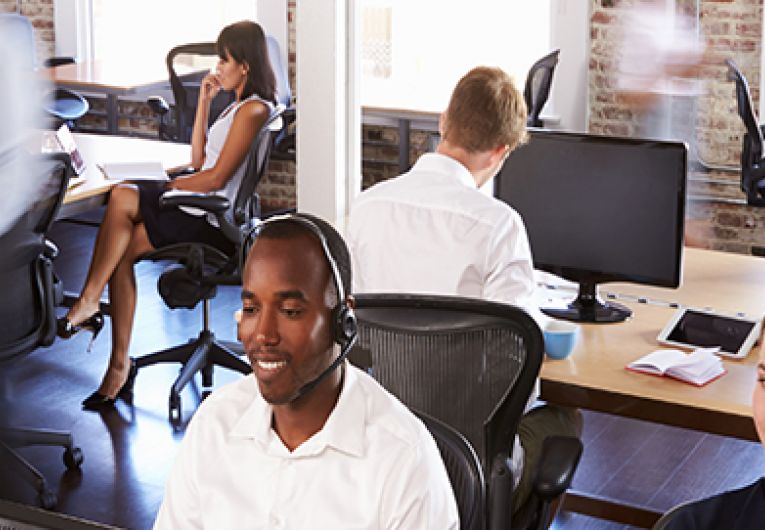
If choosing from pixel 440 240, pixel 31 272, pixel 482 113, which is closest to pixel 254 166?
pixel 31 272

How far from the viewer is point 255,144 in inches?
164

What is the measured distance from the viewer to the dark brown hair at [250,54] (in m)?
4.35

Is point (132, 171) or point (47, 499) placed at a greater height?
point (132, 171)

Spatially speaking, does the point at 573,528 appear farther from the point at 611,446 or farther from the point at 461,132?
the point at 461,132

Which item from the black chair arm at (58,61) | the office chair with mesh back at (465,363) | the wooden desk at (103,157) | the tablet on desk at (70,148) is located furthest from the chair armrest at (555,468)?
the black chair arm at (58,61)

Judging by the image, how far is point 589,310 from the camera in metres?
3.08

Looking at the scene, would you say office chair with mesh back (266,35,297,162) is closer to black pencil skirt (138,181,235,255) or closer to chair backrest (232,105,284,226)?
chair backrest (232,105,284,226)

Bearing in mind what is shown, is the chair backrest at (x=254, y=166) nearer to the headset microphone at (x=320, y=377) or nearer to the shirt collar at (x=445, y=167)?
the shirt collar at (x=445, y=167)

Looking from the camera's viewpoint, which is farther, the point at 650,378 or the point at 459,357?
the point at 650,378

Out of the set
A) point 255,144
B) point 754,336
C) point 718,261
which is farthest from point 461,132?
point 255,144

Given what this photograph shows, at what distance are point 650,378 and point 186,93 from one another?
10.5ft

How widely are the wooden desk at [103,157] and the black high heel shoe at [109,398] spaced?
1.93 ft

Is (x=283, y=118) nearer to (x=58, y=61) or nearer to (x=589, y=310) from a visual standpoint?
(x=589, y=310)

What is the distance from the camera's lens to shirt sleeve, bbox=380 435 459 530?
59.4 inches
